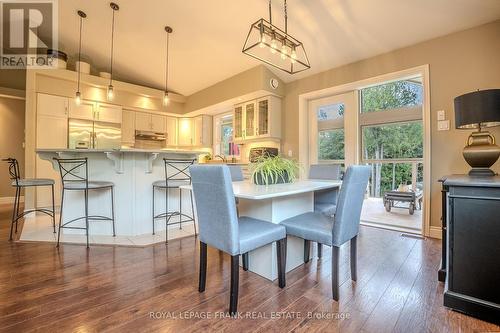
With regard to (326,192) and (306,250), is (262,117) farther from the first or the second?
(306,250)

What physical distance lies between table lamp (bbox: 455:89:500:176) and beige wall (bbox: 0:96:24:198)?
776cm

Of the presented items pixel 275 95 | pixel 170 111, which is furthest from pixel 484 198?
pixel 170 111

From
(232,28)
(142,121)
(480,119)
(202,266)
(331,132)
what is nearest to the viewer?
(202,266)

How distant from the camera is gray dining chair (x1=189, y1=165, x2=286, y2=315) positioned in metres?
1.40

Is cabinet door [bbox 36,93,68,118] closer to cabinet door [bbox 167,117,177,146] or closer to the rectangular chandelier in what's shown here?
cabinet door [bbox 167,117,177,146]

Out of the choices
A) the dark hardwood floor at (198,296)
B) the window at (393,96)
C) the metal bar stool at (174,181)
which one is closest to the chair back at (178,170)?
the metal bar stool at (174,181)

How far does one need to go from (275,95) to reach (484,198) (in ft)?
11.3

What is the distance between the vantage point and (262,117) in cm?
443

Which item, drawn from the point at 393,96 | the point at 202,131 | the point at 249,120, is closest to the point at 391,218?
the point at 393,96

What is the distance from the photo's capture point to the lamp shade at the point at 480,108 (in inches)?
68.6

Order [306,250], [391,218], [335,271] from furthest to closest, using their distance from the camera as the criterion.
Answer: [391,218] < [306,250] < [335,271]

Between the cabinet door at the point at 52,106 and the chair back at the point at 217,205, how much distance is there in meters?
4.34

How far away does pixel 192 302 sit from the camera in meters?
1.57

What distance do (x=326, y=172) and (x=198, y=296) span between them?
2.04m
